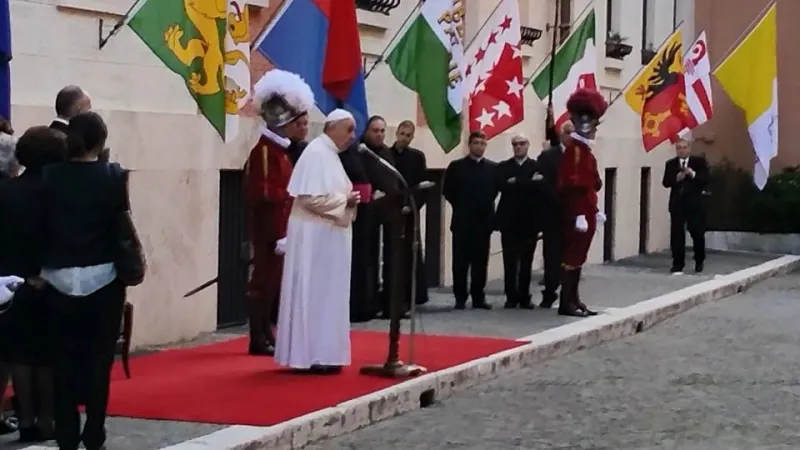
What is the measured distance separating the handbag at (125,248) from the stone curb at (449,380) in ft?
3.82

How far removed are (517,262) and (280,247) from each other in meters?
5.67

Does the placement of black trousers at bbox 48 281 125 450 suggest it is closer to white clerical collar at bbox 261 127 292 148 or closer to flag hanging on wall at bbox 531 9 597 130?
white clerical collar at bbox 261 127 292 148

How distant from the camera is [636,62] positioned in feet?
92.4

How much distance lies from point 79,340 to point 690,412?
492 cm

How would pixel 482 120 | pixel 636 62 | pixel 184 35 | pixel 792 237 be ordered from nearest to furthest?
1. pixel 184 35
2. pixel 482 120
3. pixel 636 62
4. pixel 792 237

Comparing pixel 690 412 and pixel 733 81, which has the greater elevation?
pixel 733 81

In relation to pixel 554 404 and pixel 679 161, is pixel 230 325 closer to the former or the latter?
pixel 554 404

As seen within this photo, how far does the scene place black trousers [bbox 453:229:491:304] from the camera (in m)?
17.1

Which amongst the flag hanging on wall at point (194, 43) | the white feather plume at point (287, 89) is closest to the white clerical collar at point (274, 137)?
the white feather plume at point (287, 89)

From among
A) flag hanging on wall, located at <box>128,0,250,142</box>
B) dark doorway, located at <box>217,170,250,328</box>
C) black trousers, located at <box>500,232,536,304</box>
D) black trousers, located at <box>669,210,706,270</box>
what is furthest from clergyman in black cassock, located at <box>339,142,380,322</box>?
black trousers, located at <box>669,210,706,270</box>

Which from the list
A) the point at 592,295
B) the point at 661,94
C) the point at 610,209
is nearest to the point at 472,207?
the point at 592,295

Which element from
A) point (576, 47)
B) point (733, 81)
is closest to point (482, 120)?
point (576, 47)

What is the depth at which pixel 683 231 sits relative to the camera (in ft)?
77.9

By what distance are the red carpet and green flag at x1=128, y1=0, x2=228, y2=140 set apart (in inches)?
69.8
